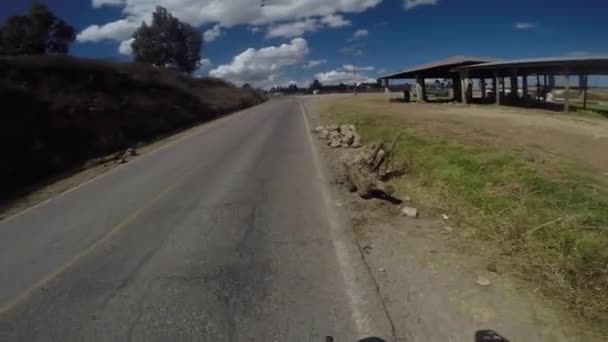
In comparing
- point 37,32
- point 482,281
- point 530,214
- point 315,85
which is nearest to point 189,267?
point 482,281

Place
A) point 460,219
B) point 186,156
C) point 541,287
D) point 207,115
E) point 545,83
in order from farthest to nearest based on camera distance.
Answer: point 207,115, point 545,83, point 186,156, point 460,219, point 541,287

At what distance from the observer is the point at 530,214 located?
6539 mm

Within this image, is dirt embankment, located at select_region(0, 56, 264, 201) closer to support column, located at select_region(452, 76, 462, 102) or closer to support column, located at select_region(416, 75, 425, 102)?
support column, located at select_region(416, 75, 425, 102)

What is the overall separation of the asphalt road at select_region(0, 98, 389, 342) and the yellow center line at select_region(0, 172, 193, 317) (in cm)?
3

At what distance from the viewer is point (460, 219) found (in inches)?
273

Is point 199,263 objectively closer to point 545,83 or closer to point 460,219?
point 460,219

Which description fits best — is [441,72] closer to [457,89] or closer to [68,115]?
[457,89]

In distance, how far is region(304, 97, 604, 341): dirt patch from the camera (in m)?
3.95

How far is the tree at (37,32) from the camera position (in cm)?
4794

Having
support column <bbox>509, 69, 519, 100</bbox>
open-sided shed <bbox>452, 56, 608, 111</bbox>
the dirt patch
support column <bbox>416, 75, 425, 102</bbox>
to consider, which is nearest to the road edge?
the dirt patch

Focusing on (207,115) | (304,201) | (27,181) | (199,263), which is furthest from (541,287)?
(207,115)

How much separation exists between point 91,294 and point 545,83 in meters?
35.2

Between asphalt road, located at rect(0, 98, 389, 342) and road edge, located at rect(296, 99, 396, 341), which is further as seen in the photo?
asphalt road, located at rect(0, 98, 389, 342)

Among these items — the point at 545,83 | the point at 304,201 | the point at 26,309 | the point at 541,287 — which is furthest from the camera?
the point at 545,83
